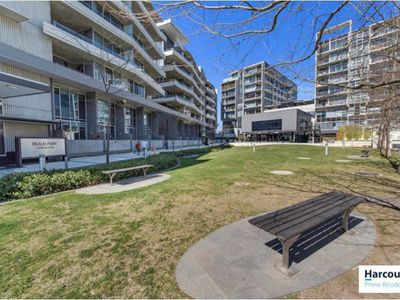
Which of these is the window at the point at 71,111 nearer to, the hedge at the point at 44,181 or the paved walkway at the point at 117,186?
the hedge at the point at 44,181

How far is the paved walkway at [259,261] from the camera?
7.50 feet

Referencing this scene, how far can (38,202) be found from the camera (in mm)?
5590

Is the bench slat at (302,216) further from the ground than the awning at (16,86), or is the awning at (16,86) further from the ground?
the awning at (16,86)

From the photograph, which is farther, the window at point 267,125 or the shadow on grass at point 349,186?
the window at point 267,125

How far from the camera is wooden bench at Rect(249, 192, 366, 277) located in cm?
242

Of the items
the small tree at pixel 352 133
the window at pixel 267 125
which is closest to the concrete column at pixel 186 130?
the window at pixel 267 125

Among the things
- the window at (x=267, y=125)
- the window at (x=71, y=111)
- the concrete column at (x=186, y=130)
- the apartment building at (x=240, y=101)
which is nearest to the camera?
the window at (x=71, y=111)

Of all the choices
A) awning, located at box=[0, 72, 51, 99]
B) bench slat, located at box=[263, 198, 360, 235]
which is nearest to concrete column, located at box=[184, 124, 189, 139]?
awning, located at box=[0, 72, 51, 99]

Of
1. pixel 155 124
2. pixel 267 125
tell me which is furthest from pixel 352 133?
pixel 155 124

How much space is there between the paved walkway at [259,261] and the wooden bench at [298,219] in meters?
0.21

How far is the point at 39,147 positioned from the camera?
1077 centimetres

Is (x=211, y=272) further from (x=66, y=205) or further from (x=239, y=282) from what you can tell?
(x=66, y=205)

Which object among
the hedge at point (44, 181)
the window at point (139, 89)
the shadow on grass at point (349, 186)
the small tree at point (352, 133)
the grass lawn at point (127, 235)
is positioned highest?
the window at point (139, 89)

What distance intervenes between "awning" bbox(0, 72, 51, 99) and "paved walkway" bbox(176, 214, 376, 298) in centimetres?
1221
